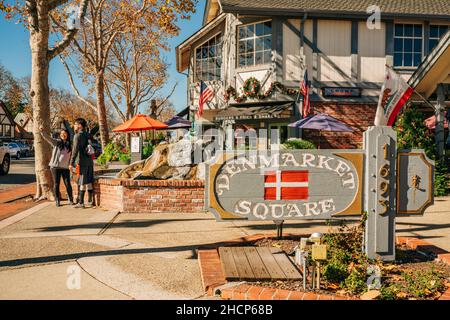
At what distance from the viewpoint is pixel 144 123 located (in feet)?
47.2

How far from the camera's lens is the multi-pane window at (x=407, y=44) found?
54.1 feet

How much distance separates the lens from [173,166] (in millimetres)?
9867

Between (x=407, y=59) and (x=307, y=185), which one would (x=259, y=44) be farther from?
(x=307, y=185)

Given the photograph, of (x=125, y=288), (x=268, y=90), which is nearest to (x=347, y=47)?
(x=268, y=90)

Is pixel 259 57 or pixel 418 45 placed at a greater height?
pixel 418 45

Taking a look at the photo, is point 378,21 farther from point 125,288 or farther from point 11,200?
point 125,288

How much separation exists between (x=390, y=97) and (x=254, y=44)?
502 inches

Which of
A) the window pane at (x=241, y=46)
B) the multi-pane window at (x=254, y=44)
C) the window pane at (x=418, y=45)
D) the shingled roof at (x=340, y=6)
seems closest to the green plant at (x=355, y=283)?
the shingled roof at (x=340, y=6)

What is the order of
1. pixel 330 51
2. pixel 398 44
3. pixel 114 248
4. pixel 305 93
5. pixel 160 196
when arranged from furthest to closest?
pixel 398 44 < pixel 330 51 < pixel 305 93 < pixel 160 196 < pixel 114 248

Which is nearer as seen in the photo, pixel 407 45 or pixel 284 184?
pixel 284 184

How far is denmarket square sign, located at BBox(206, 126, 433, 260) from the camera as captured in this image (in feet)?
15.2

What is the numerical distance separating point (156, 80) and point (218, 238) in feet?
113

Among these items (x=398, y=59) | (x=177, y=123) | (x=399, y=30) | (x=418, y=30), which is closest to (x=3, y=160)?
(x=177, y=123)

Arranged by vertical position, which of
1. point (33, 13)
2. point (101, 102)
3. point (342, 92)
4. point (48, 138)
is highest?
point (33, 13)
